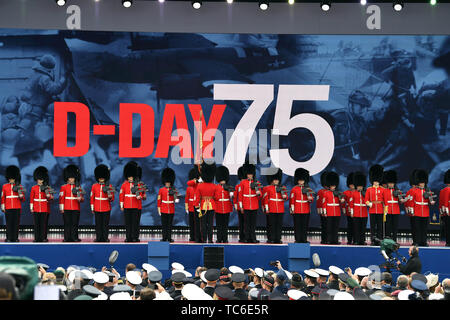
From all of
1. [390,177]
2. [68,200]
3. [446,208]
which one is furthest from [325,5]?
[68,200]

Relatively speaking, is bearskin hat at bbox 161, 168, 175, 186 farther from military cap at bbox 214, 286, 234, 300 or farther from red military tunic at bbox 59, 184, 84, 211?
military cap at bbox 214, 286, 234, 300

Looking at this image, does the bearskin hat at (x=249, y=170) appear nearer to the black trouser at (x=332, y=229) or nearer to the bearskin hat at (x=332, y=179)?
the bearskin hat at (x=332, y=179)

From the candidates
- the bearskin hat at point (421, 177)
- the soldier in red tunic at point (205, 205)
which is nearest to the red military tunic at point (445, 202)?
the bearskin hat at point (421, 177)

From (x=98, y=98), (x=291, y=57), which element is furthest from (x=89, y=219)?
(x=291, y=57)

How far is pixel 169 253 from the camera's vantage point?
12180 mm

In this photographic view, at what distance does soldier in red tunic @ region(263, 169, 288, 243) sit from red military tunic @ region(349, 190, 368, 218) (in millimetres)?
1303

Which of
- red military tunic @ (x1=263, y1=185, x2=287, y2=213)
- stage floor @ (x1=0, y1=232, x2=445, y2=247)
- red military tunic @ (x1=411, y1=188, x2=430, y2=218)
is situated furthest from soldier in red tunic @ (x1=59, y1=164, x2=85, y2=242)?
red military tunic @ (x1=411, y1=188, x2=430, y2=218)

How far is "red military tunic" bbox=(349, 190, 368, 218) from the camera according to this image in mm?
12859

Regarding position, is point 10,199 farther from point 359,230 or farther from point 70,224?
point 359,230

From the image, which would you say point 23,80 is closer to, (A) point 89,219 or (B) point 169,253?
(A) point 89,219

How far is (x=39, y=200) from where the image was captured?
12.7 m

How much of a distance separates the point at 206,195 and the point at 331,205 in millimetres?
2447

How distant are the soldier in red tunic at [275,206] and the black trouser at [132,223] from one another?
2.52 metres

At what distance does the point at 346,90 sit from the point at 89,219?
6392 mm
